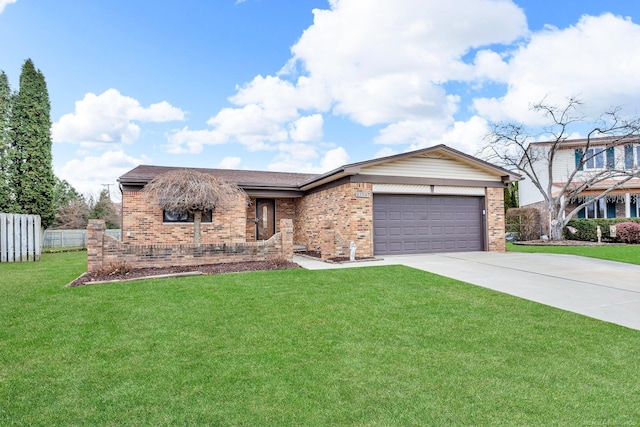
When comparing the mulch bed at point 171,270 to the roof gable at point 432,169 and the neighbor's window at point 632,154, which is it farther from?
the neighbor's window at point 632,154

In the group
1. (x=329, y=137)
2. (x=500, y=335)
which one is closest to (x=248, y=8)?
(x=329, y=137)

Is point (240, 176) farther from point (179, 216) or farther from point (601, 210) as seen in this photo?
point (601, 210)

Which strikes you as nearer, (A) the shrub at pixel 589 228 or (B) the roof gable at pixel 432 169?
(B) the roof gable at pixel 432 169

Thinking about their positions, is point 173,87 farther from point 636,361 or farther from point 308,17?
point 636,361

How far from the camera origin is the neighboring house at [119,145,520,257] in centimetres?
1210

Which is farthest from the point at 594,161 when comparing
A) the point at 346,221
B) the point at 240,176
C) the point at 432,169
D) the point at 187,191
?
the point at 187,191

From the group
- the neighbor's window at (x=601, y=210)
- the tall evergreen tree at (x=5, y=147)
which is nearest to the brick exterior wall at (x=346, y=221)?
the tall evergreen tree at (x=5, y=147)

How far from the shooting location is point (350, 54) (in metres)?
14.1

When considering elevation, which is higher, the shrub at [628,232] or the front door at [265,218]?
the front door at [265,218]

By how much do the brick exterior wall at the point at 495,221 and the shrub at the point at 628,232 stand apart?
27.8ft

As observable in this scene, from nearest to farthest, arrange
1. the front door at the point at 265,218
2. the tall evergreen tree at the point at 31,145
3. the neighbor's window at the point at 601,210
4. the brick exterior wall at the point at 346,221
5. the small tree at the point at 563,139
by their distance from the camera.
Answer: the brick exterior wall at the point at 346,221 < the front door at the point at 265,218 < the small tree at the point at 563,139 < the tall evergreen tree at the point at 31,145 < the neighbor's window at the point at 601,210

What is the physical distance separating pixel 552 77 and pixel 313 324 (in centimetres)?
1734

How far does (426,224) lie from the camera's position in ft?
43.1

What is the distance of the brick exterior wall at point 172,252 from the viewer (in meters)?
9.25
